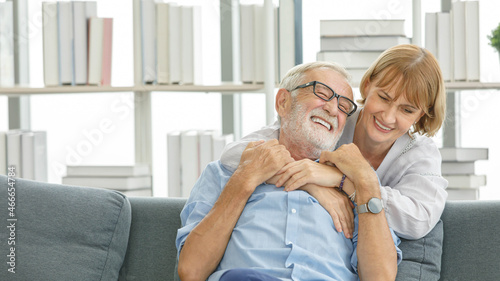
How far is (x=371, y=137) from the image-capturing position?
1.78 meters

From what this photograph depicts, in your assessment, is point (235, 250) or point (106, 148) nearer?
point (235, 250)

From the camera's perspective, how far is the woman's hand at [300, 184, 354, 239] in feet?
5.33

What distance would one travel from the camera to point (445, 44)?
2650 mm

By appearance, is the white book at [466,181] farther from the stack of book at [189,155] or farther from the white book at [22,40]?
the white book at [22,40]

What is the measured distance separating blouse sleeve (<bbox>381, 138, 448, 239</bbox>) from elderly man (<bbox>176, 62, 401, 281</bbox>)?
0.16ft

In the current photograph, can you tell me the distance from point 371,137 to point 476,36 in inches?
44.9

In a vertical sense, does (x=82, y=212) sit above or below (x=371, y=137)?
below

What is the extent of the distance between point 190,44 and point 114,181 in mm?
718

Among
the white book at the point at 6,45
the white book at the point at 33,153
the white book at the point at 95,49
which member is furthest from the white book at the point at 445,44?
the white book at the point at 6,45

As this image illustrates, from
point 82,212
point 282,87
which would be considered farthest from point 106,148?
point 282,87

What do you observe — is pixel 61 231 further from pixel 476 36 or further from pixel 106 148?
pixel 476 36

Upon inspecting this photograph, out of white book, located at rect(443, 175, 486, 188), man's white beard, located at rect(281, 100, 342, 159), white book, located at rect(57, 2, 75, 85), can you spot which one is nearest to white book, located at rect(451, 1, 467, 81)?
white book, located at rect(443, 175, 486, 188)

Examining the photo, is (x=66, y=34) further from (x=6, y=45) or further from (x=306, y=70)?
(x=306, y=70)

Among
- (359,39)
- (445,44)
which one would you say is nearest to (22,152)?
(359,39)
